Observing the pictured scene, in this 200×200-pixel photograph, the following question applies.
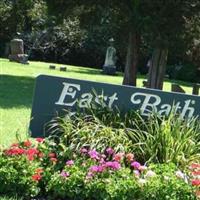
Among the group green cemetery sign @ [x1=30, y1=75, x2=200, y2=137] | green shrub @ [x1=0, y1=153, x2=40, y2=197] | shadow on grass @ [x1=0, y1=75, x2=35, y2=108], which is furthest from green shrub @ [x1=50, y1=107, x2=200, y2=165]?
shadow on grass @ [x1=0, y1=75, x2=35, y2=108]

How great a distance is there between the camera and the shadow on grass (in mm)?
14149

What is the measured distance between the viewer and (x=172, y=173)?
17.4 ft

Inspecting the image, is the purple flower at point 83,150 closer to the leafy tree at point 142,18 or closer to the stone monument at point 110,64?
the leafy tree at point 142,18

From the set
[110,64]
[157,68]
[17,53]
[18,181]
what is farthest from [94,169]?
[110,64]

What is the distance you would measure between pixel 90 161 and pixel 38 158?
0.56m

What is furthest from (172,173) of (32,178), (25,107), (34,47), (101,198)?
(34,47)

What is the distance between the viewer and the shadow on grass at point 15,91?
14149 millimetres

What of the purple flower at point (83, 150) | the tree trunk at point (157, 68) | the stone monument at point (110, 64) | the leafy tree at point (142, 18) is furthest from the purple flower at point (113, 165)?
the stone monument at point (110, 64)

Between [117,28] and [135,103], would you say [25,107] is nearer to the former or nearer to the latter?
[135,103]

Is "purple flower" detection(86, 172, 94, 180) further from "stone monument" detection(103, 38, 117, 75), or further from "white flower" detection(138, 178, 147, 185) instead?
"stone monument" detection(103, 38, 117, 75)

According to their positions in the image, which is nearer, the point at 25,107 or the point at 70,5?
the point at 25,107

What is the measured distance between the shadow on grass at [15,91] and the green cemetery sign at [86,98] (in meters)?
6.73

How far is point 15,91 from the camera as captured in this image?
1744 cm

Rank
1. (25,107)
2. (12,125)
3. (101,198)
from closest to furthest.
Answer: (101,198) → (12,125) → (25,107)
